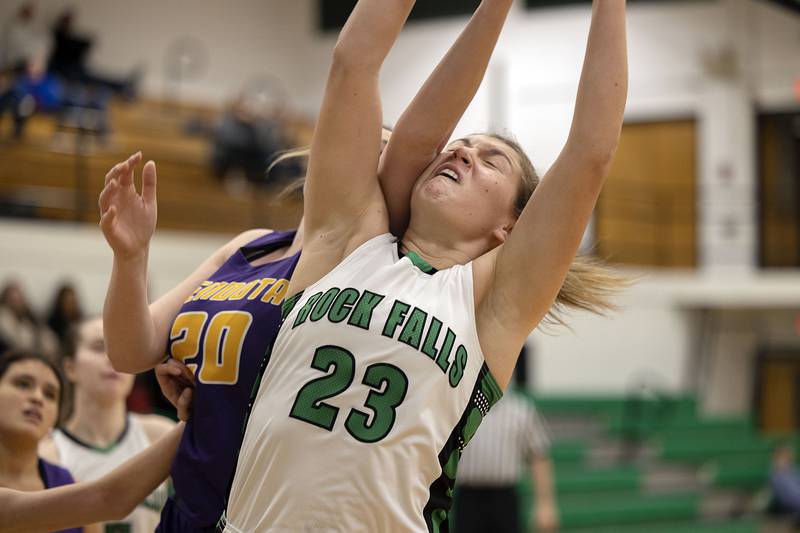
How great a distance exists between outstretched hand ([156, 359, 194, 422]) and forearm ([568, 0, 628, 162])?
0.95 meters

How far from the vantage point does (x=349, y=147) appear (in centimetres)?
216

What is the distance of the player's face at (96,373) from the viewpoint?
3.99 m

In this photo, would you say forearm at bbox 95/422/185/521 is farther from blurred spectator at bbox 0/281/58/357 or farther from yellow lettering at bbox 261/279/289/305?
blurred spectator at bbox 0/281/58/357

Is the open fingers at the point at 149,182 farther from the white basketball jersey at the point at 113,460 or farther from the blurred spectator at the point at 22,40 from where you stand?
the blurred spectator at the point at 22,40

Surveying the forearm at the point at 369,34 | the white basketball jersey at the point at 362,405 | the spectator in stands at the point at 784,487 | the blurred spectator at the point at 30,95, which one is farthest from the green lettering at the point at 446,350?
Result: the spectator in stands at the point at 784,487

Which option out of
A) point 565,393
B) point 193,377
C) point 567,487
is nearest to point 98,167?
point 567,487

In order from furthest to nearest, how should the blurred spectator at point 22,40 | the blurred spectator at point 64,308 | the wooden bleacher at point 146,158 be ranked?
the blurred spectator at point 22,40 → the wooden bleacher at point 146,158 → the blurred spectator at point 64,308

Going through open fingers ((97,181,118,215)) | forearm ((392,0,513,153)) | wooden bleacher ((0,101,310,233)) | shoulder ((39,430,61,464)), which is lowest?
wooden bleacher ((0,101,310,233))

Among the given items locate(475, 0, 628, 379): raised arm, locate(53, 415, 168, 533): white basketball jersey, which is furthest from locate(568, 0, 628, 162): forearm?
locate(53, 415, 168, 533): white basketball jersey

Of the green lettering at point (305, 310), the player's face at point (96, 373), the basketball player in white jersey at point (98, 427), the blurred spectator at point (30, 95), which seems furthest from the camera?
the blurred spectator at point (30, 95)

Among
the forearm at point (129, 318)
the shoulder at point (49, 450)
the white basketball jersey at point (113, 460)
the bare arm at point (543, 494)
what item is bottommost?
the bare arm at point (543, 494)

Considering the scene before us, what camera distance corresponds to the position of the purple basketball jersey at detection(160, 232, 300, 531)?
223cm

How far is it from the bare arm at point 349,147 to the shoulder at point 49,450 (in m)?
1.81

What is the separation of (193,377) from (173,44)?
14.2m
